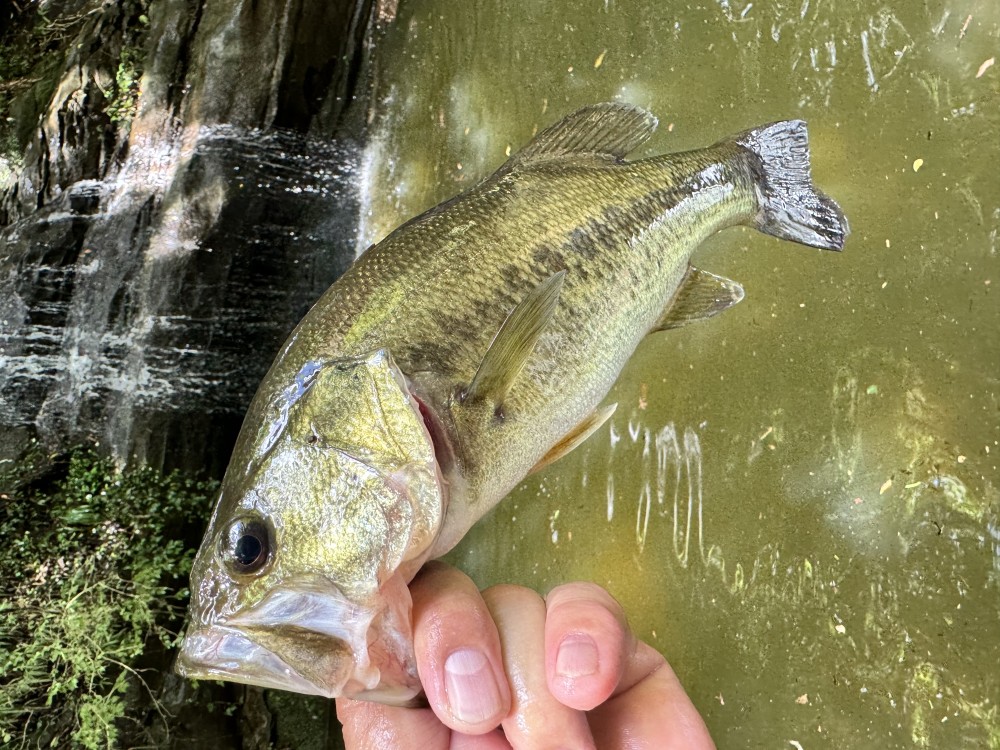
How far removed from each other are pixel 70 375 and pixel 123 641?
1.38 metres

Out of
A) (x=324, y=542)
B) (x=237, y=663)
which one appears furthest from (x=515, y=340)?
(x=237, y=663)

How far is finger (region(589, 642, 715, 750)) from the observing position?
1244 millimetres

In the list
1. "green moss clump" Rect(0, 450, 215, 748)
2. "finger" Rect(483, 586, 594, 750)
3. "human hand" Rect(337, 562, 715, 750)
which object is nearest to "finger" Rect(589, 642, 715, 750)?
"human hand" Rect(337, 562, 715, 750)

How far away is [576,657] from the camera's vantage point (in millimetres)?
1174

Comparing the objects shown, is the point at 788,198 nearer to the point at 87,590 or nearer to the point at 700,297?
the point at 700,297

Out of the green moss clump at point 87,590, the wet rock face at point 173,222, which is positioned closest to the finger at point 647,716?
the green moss clump at point 87,590

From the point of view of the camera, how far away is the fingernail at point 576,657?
116cm

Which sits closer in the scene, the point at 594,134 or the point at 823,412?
the point at 594,134

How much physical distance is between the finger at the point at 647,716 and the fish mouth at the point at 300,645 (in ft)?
1.44

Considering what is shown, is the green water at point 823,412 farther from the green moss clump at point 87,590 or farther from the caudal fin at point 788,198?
the green moss clump at point 87,590

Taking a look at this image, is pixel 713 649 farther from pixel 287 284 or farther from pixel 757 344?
pixel 287 284

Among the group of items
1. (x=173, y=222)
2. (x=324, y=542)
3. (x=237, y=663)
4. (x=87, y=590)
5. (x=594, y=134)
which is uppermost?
(x=594, y=134)

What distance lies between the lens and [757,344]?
255cm

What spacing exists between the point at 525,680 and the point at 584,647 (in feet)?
0.39
